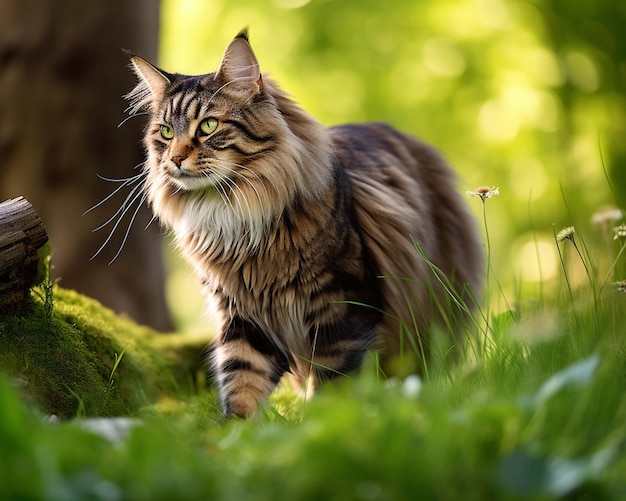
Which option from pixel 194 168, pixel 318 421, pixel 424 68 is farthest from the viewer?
pixel 424 68

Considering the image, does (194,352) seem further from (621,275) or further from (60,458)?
(60,458)

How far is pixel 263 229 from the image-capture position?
3.14 metres

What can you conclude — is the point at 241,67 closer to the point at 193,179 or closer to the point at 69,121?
the point at 193,179

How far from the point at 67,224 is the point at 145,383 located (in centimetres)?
189

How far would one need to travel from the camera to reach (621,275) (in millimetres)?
3100

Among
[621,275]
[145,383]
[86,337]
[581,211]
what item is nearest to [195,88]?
[86,337]

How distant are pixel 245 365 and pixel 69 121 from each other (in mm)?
2766

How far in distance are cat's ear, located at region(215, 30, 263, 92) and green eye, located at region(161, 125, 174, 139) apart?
0.30m

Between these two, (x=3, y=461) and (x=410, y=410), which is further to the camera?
(x=410, y=410)

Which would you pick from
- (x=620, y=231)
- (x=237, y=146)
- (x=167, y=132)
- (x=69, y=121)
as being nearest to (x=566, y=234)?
(x=620, y=231)

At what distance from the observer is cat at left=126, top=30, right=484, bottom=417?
10.1ft

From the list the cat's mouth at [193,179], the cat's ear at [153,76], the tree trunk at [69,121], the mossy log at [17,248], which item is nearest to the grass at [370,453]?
the mossy log at [17,248]

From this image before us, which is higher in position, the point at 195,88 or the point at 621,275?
the point at 195,88

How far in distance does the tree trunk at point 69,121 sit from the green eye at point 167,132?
212cm
